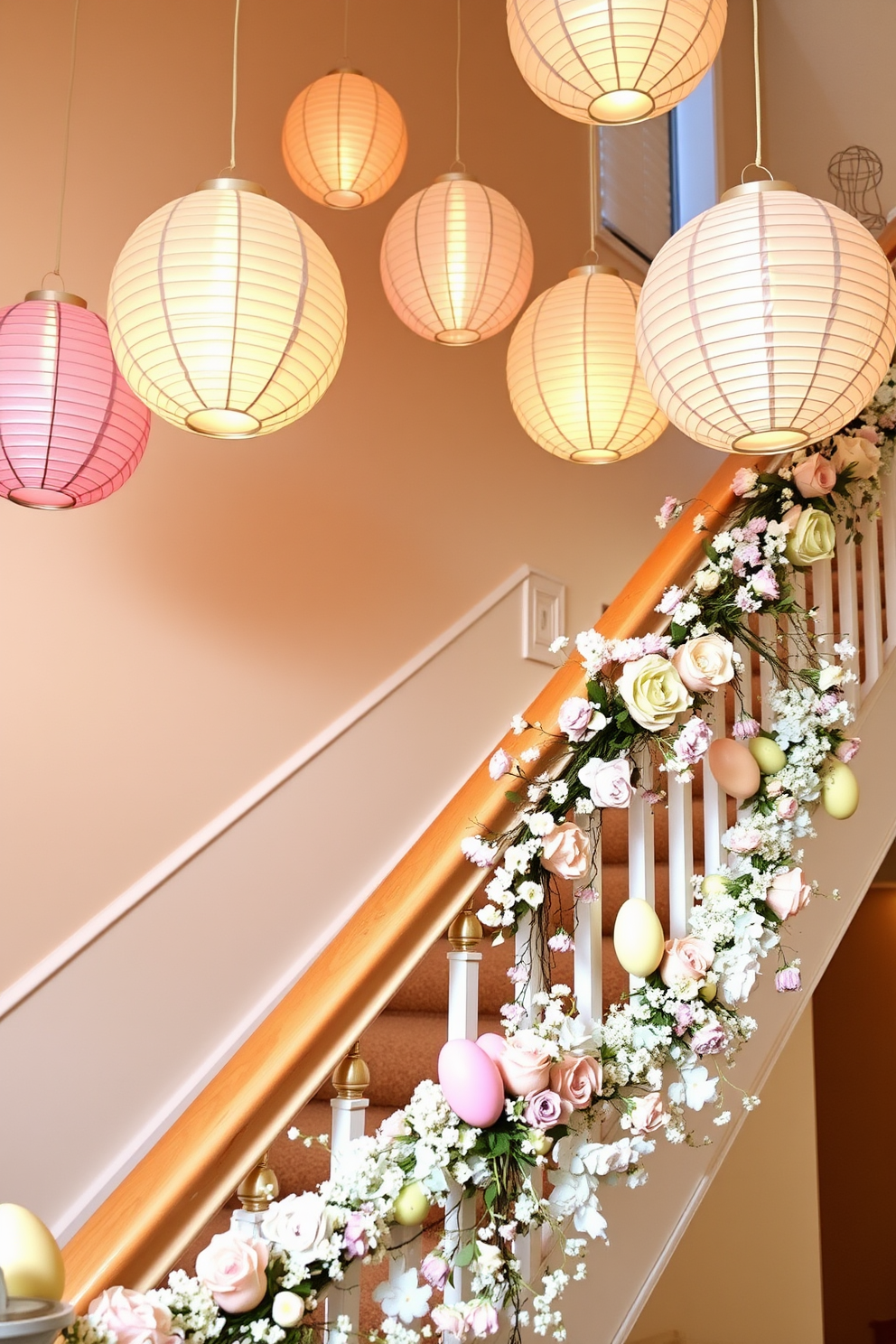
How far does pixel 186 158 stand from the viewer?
9.69 ft

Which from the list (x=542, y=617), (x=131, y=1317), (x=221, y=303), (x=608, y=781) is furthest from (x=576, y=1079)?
(x=542, y=617)

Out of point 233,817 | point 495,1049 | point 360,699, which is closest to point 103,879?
point 233,817

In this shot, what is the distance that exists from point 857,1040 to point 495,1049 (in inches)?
174

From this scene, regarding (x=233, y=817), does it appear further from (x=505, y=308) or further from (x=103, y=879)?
(x=505, y=308)

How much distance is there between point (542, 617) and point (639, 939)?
2.26 metres

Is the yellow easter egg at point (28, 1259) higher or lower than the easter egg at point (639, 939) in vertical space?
lower

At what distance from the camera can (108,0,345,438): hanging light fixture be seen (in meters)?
1.62

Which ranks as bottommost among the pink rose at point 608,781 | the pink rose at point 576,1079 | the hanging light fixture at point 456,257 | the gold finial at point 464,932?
the pink rose at point 576,1079

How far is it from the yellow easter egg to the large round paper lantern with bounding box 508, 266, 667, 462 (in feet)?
5.41

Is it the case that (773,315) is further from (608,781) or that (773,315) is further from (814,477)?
(814,477)

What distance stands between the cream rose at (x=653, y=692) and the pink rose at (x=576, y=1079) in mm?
498

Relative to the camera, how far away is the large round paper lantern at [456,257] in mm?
2408

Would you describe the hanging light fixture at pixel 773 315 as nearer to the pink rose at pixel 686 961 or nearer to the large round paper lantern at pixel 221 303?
the large round paper lantern at pixel 221 303

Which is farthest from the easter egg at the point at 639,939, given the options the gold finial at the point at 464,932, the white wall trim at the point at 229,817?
the white wall trim at the point at 229,817
